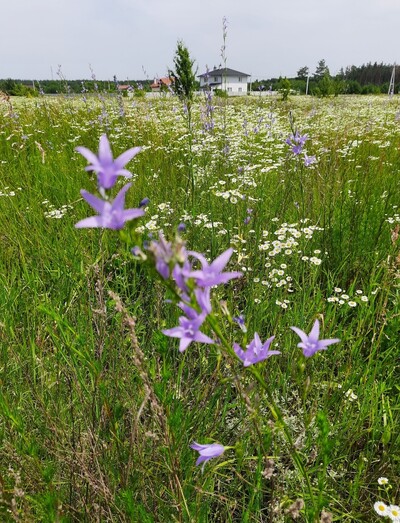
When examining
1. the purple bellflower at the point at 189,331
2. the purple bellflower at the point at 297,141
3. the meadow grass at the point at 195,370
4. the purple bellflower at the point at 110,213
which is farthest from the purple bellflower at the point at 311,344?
the purple bellflower at the point at 297,141

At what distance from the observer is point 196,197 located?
3525 mm

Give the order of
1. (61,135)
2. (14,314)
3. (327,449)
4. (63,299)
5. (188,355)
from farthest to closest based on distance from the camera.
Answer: (61,135) → (63,299) → (14,314) → (188,355) → (327,449)

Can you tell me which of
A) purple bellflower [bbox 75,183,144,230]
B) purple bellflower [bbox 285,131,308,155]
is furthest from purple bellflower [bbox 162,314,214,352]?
purple bellflower [bbox 285,131,308,155]

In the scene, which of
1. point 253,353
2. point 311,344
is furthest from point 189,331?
point 311,344

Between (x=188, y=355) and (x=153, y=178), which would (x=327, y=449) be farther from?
(x=153, y=178)

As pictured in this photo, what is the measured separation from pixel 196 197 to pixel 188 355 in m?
1.91

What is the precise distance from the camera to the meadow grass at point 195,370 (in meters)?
1.27

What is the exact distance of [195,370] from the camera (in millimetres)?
2031

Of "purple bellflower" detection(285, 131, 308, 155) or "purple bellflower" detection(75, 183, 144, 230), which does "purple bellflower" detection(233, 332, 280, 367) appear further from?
"purple bellflower" detection(285, 131, 308, 155)

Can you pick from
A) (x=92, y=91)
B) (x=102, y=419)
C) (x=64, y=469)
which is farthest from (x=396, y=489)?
(x=92, y=91)

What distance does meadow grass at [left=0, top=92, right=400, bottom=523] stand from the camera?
1.27 metres

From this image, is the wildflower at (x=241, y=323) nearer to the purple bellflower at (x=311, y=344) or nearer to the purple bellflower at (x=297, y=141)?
the purple bellflower at (x=311, y=344)

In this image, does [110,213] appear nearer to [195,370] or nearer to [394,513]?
[394,513]

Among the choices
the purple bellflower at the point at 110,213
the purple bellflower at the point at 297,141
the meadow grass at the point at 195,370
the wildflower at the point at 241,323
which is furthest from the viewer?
the purple bellflower at the point at 297,141
